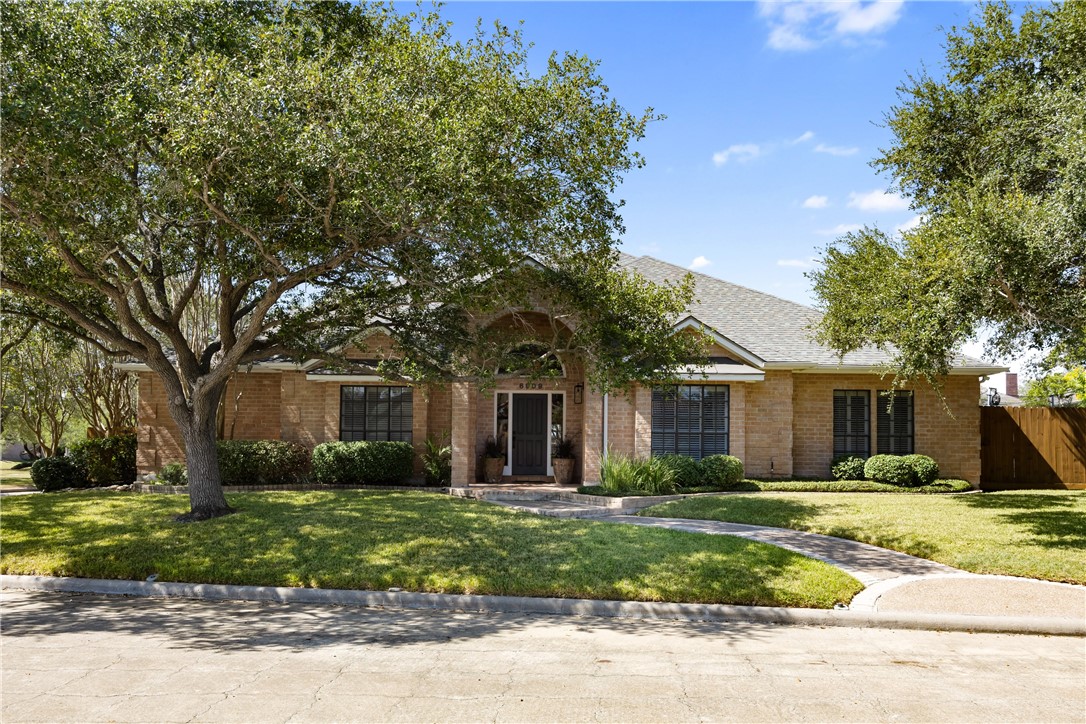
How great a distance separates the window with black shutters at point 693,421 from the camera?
65.0 feet

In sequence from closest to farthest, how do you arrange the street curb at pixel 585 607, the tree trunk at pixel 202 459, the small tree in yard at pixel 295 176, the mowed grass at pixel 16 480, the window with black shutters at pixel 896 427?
the street curb at pixel 585 607
the small tree in yard at pixel 295 176
the tree trunk at pixel 202 459
the window with black shutters at pixel 896 427
the mowed grass at pixel 16 480

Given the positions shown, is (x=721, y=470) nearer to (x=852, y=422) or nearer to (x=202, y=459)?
(x=852, y=422)

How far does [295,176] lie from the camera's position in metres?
9.75

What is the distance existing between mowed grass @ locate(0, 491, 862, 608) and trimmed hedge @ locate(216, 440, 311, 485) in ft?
17.1

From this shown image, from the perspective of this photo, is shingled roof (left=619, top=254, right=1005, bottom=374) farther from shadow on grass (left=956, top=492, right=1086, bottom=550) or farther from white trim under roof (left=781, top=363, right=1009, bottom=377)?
shadow on grass (left=956, top=492, right=1086, bottom=550)

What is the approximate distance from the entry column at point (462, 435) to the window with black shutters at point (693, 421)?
15.3 ft

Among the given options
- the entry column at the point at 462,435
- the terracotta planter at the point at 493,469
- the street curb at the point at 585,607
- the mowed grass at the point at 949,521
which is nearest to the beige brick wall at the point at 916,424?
the mowed grass at the point at 949,521

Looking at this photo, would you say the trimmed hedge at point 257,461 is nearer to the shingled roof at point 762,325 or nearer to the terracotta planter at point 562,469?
the terracotta planter at point 562,469

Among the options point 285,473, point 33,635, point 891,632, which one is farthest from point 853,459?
point 33,635

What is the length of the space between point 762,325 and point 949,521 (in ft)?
32.0

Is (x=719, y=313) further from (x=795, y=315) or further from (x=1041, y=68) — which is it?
(x=1041, y=68)

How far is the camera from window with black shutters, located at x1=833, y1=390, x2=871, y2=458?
20609 mm

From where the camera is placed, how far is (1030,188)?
13.2m

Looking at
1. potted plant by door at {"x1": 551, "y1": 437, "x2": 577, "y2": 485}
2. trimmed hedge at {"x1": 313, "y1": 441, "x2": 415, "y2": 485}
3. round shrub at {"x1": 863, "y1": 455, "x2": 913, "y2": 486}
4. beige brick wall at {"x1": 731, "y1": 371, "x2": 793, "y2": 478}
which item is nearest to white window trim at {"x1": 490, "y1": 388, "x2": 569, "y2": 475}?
potted plant by door at {"x1": 551, "y1": 437, "x2": 577, "y2": 485}
